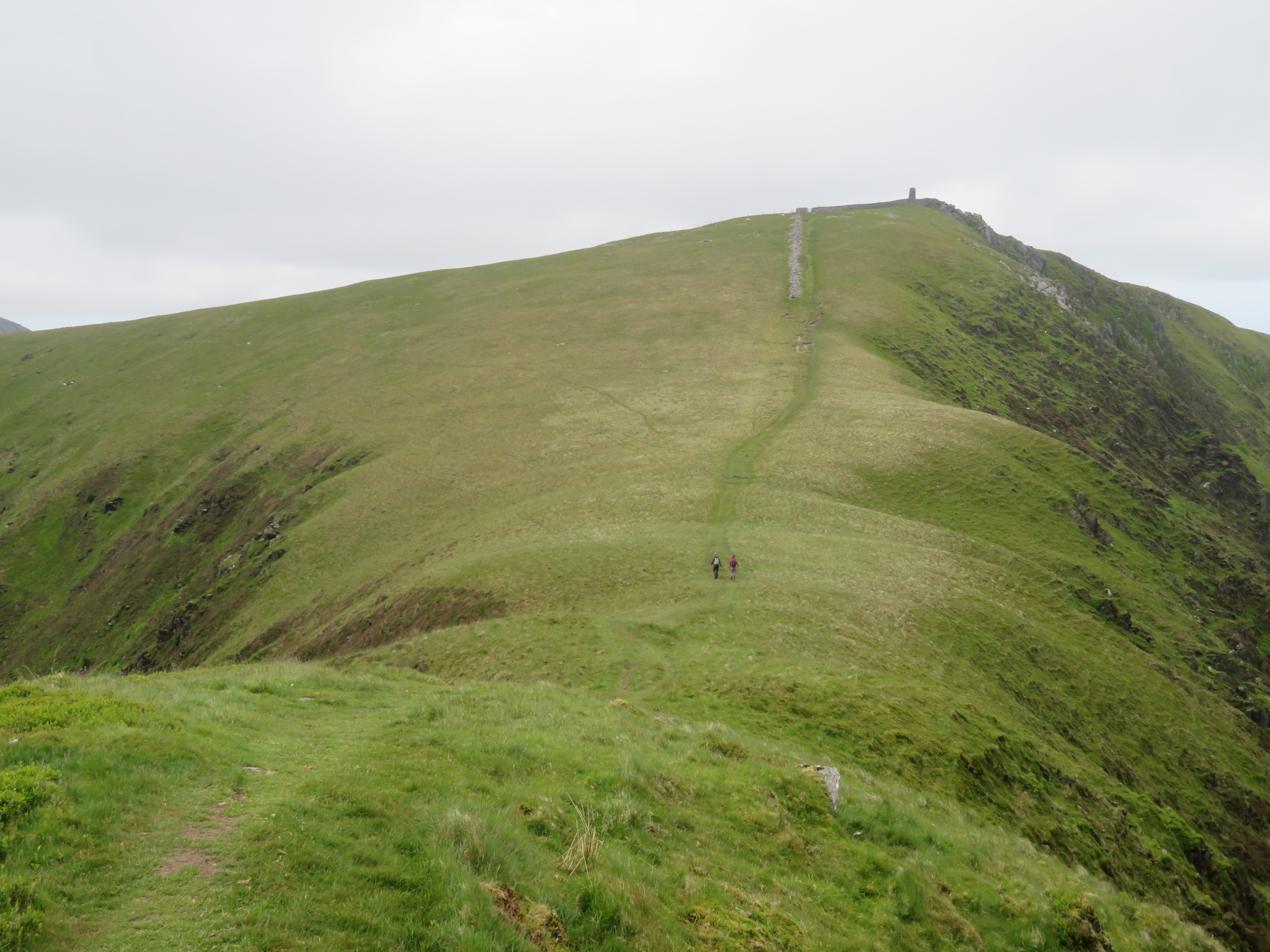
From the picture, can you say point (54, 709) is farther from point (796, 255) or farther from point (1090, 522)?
point (796, 255)

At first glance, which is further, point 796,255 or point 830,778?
point 796,255

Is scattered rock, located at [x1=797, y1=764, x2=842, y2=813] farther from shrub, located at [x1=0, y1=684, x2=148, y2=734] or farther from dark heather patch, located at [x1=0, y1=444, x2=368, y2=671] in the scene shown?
dark heather patch, located at [x1=0, y1=444, x2=368, y2=671]

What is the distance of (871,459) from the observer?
5578 centimetres

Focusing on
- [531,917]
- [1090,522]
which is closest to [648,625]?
[531,917]

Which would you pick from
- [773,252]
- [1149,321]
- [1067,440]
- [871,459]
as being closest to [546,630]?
[871,459]

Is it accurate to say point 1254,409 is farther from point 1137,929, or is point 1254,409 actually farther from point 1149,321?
point 1137,929

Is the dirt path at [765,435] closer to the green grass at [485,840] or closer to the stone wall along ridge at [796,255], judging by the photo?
the stone wall along ridge at [796,255]

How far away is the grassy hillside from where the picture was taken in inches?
412

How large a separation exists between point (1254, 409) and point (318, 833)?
556 feet

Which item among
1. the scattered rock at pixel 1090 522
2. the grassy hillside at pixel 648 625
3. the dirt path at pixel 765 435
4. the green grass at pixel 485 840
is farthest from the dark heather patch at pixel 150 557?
the scattered rock at pixel 1090 522

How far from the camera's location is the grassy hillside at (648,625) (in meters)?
10.5

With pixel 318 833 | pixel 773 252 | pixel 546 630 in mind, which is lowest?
pixel 546 630

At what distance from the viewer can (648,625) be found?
31.6 m

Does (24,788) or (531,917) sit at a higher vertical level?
(24,788)
